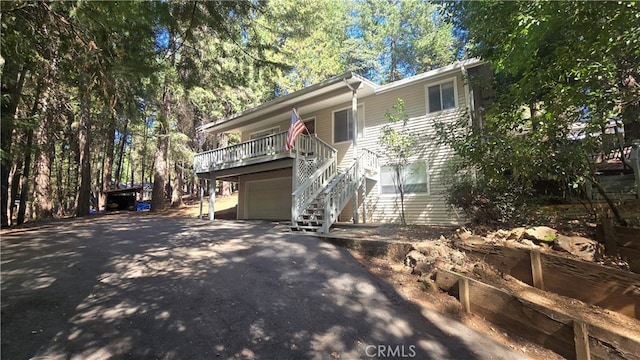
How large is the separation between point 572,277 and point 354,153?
772 cm

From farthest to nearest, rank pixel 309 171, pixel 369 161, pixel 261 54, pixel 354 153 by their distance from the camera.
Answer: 1. pixel 369 161
2. pixel 309 171
3. pixel 354 153
4. pixel 261 54

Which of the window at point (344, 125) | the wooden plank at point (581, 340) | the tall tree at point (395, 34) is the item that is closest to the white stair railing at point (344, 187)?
the window at point (344, 125)

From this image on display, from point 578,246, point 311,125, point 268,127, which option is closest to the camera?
point 578,246

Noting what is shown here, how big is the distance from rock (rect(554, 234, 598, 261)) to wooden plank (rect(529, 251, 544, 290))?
0.59 metres

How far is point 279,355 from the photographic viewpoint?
2.92m

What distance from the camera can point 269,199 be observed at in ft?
50.2

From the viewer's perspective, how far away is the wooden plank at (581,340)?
2.88m

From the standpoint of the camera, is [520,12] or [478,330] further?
[520,12]

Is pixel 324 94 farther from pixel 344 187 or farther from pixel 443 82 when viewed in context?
pixel 443 82

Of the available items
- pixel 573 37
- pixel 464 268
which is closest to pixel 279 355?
pixel 464 268

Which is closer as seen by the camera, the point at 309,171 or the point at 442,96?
the point at 442,96

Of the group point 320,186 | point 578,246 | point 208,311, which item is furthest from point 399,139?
point 208,311

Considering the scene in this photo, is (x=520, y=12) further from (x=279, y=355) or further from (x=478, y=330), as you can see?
(x=279, y=355)

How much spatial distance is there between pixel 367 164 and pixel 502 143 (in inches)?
254
